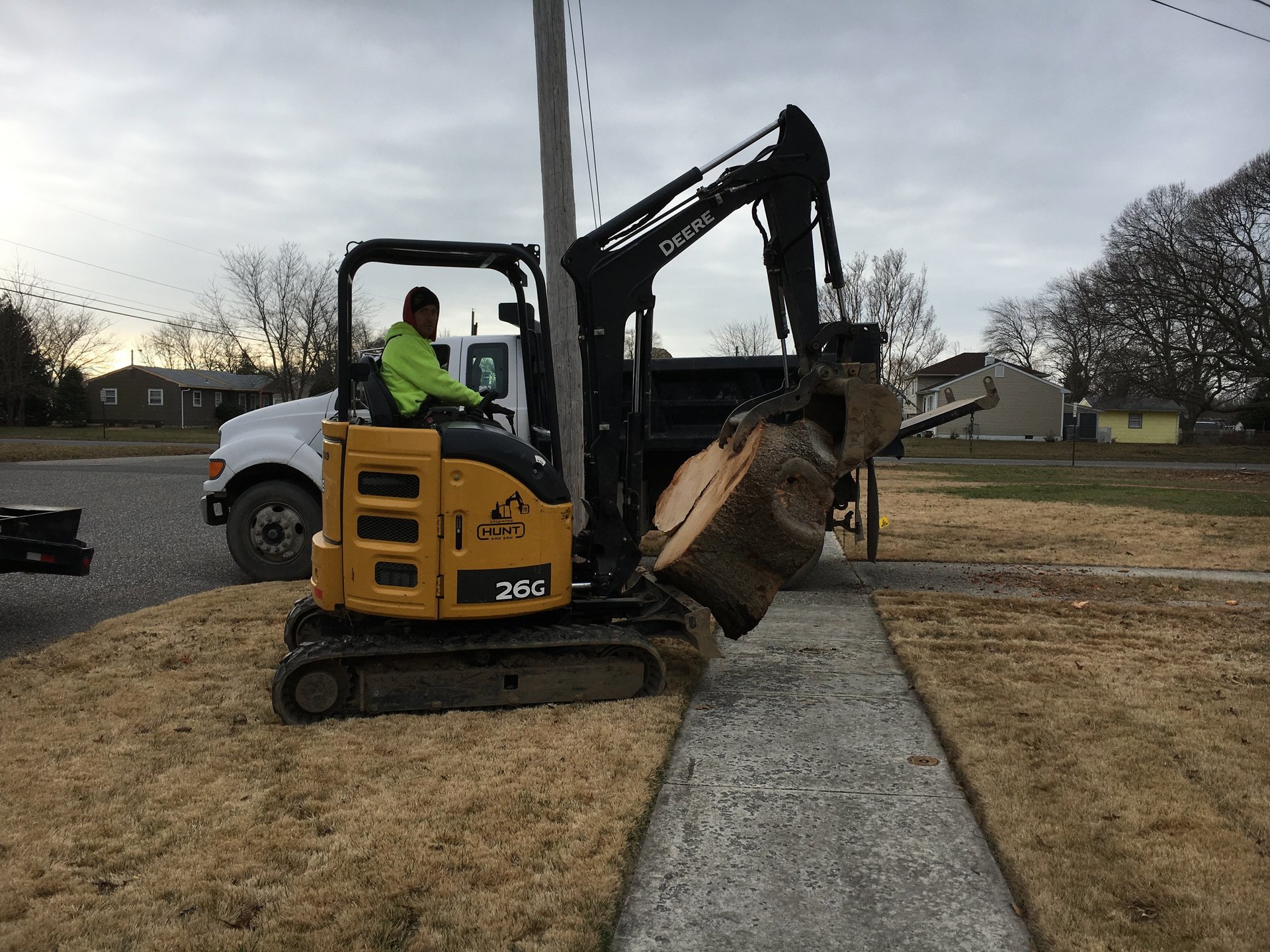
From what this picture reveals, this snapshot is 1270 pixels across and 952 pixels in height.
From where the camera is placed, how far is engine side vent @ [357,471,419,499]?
466 cm

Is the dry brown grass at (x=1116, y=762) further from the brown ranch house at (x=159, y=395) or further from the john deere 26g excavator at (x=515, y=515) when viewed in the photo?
the brown ranch house at (x=159, y=395)

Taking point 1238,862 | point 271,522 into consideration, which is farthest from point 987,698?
point 271,522

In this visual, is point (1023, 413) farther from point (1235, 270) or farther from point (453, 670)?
point (453, 670)

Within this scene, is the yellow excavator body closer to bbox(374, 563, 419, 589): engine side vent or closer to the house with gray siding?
bbox(374, 563, 419, 589): engine side vent

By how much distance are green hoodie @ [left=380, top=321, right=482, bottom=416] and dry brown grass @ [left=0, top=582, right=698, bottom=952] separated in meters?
1.61

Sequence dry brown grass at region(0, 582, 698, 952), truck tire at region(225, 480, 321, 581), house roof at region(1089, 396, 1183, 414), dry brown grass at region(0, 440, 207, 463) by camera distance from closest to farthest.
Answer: dry brown grass at region(0, 582, 698, 952), truck tire at region(225, 480, 321, 581), dry brown grass at region(0, 440, 207, 463), house roof at region(1089, 396, 1183, 414)

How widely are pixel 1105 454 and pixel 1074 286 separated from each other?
1235 centimetres

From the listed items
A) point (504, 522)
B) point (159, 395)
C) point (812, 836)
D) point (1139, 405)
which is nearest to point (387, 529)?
point (504, 522)

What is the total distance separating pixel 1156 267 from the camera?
126 ft

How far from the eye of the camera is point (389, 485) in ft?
15.4

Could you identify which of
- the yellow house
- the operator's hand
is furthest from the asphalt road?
the yellow house

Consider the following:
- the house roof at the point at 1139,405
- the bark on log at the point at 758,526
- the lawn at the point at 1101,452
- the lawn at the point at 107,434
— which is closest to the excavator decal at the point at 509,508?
the bark on log at the point at 758,526

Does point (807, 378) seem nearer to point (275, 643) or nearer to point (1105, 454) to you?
point (275, 643)

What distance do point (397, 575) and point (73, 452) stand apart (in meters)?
29.3
